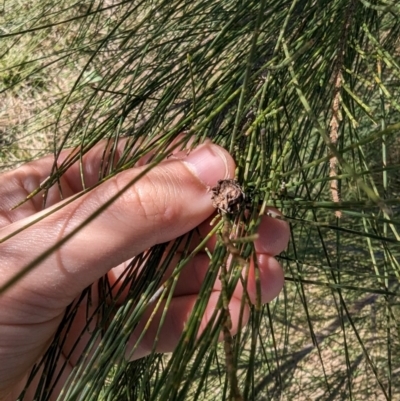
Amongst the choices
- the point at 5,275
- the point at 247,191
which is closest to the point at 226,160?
the point at 247,191

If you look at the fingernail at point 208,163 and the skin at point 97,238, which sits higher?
the fingernail at point 208,163

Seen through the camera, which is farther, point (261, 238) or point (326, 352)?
point (326, 352)

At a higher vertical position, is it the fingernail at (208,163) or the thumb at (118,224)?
the fingernail at (208,163)

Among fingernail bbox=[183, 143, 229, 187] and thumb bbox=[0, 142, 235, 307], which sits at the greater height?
fingernail bbox=[183, 143, 229, 187]

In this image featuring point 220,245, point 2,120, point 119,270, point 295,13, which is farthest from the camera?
point 2,120

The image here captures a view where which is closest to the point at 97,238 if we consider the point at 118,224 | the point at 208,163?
the point at 118,224

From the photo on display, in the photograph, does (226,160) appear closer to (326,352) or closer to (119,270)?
(119,270)
